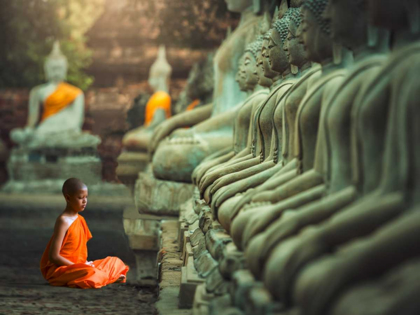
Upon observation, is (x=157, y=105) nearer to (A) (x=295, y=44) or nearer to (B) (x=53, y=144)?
(B) (x=53, y=144)

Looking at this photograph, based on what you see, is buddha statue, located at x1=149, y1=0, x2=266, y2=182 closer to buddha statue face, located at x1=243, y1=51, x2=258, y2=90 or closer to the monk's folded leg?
buddha statue face, located at x1=243, y1=51, x2=258, y2=90

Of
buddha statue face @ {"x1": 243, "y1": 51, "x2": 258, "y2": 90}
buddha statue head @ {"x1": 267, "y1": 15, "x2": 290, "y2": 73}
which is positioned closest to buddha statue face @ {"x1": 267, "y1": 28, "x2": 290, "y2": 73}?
buddha statue head @ {"x1": 267, "y1": 15, "x2": 290, "y2": 73}

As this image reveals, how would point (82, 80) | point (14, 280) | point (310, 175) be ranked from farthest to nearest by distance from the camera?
point (82, 80) → point (14, 280) → point (310, 175)

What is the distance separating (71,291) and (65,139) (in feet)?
30.2

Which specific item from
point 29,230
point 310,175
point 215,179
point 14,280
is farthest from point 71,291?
point 29,230

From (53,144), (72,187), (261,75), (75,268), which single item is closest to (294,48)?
(261,75)

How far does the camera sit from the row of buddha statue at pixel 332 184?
1.79 m

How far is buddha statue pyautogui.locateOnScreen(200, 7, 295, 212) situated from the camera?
12.2 ft

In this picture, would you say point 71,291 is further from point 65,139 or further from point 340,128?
point 65,139

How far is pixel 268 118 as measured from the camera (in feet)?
12.7

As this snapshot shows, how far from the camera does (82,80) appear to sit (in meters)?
16.0

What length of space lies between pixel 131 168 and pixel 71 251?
6386mm

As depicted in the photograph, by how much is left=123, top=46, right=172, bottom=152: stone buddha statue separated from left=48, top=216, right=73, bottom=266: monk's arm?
6.90 metres

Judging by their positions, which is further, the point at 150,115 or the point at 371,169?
the point at 150,115
